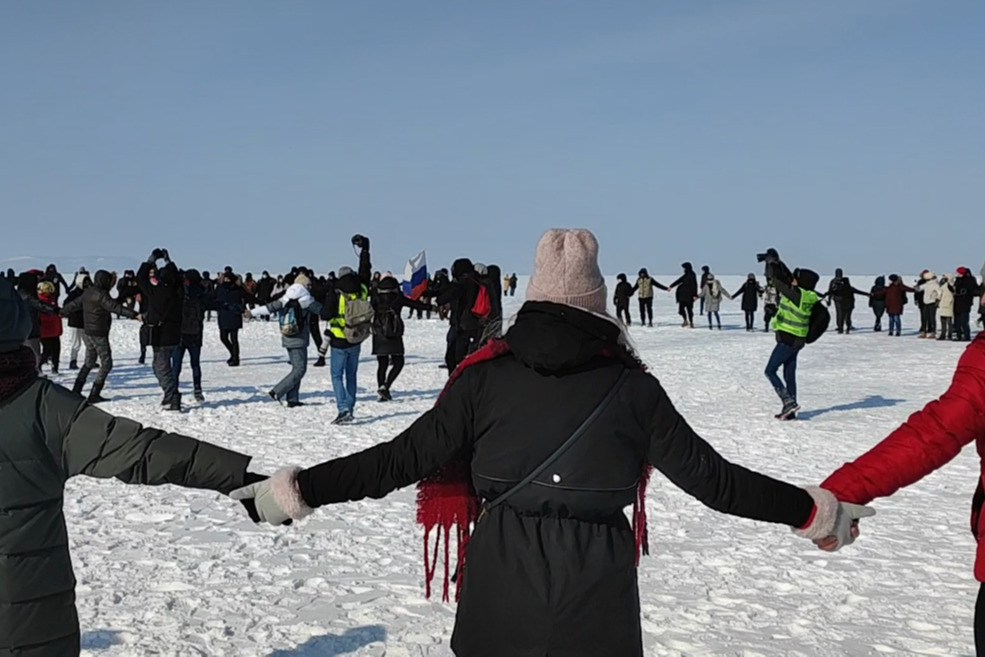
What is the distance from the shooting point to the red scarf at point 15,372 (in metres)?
2.63

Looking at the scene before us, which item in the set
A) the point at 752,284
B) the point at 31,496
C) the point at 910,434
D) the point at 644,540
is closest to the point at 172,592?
the point at 31,496

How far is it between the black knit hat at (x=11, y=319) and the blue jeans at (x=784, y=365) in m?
9.26

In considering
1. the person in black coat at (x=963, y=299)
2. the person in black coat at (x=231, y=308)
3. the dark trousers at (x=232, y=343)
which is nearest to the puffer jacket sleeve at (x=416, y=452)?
the person in black coat at (x=231, y=308)

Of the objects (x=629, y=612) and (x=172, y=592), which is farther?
(x=172, y=592)

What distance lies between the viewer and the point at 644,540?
306 cm

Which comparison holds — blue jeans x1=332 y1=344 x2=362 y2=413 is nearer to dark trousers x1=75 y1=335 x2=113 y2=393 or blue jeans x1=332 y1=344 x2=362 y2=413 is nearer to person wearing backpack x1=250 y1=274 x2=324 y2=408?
person wearing backpack x1=250 y1=274 x2=324 y2=408

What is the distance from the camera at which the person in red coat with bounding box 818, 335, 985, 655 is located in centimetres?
256

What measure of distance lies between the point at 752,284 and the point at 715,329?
1.84 m

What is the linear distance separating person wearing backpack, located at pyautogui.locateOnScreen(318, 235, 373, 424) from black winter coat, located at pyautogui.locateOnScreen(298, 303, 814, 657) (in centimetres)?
841

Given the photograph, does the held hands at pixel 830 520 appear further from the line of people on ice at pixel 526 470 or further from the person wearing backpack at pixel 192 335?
the person wearing backpack at pixel 192 335

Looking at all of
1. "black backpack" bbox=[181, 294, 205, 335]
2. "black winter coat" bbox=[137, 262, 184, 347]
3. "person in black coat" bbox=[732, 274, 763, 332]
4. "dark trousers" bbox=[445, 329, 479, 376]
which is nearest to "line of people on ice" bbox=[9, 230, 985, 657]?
"black winter coat" bbox=[137, 262, 184, 347]

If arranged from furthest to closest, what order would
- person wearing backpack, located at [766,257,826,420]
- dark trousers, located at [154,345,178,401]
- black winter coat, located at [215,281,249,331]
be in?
black winter coat, located at [215,281,249,331], dark trousers, located at [154,345,178,401], person wearing backpack, located at [766,257,826,420]

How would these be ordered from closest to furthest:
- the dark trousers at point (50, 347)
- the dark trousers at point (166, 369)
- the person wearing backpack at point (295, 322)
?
the dark trousers at point (166, 369), the person wearing backpack at point (295, 322), the dark trousers at point (50, 347)

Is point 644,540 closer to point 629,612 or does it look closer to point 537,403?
point 629,612
